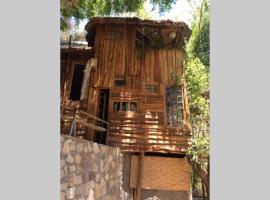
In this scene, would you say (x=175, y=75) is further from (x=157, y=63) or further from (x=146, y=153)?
(x=146, y=153)

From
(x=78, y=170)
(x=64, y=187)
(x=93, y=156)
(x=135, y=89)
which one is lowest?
(x=64, y=187)

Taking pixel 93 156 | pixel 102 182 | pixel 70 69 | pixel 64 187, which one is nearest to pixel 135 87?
pixel 70 69

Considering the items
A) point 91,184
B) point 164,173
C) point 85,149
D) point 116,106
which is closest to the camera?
point 85,149

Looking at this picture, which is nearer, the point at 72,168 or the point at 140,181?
the point at 72,168

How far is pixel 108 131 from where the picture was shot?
618 cm

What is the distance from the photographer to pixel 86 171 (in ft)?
11.0

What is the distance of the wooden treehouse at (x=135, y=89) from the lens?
6293mm

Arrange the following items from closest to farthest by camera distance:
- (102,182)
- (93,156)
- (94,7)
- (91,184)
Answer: (91,184) < (93,156) < (102,182) < (94,7)

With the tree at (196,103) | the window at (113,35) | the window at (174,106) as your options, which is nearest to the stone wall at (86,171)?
the tree at (196,103)

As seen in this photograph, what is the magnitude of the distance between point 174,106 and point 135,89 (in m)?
0.82

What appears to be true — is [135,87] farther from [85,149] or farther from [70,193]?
[70,193]

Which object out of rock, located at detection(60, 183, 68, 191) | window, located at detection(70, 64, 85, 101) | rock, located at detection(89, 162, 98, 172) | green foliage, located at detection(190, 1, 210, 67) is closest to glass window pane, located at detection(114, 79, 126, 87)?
window, located at detection(70, 64, 85, 101)

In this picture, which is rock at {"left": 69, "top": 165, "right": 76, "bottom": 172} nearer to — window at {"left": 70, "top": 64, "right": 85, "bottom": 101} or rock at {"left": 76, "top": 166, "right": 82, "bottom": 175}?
A: rock at {"left": 76, "top": 166, "right": 82, "bottom": 175}

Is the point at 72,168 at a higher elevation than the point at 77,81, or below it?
below
